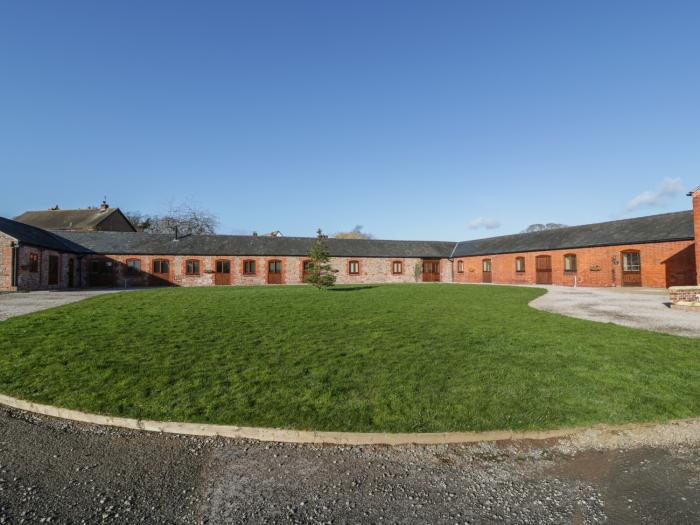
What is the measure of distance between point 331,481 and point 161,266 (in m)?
32.4

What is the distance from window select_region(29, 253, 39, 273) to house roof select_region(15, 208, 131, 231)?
18090mm

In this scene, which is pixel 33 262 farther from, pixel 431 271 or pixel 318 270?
pixel 431 271

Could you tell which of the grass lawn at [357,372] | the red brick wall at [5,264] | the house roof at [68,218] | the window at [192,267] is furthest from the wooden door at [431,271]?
the house roof at [68,218]

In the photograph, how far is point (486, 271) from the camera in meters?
35.9

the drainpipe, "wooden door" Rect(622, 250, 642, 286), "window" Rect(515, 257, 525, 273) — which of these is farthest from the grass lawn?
"window" Rect(515, 257, 525, 273)

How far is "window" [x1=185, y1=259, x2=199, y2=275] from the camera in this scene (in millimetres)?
32062

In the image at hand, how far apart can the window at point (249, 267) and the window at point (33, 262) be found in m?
14.5

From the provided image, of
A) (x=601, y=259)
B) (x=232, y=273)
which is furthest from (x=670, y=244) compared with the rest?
(x=232, y=273)

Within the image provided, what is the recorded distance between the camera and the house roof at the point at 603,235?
22875mm

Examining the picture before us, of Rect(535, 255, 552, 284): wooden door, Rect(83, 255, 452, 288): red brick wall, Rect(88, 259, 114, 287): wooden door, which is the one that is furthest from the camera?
Rect(83, 255, 452, 288): red brick wall

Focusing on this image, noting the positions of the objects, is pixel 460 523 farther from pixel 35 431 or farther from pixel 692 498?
pixel 35 431

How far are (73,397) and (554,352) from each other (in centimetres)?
795

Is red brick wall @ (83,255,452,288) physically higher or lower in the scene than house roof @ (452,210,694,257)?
lower

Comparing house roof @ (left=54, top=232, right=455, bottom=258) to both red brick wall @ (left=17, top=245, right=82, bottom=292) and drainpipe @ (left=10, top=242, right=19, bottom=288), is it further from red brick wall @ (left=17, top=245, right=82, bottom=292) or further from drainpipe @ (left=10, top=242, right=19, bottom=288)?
drainpipe @ (left=10, top=242, right=19, bottom=288)
